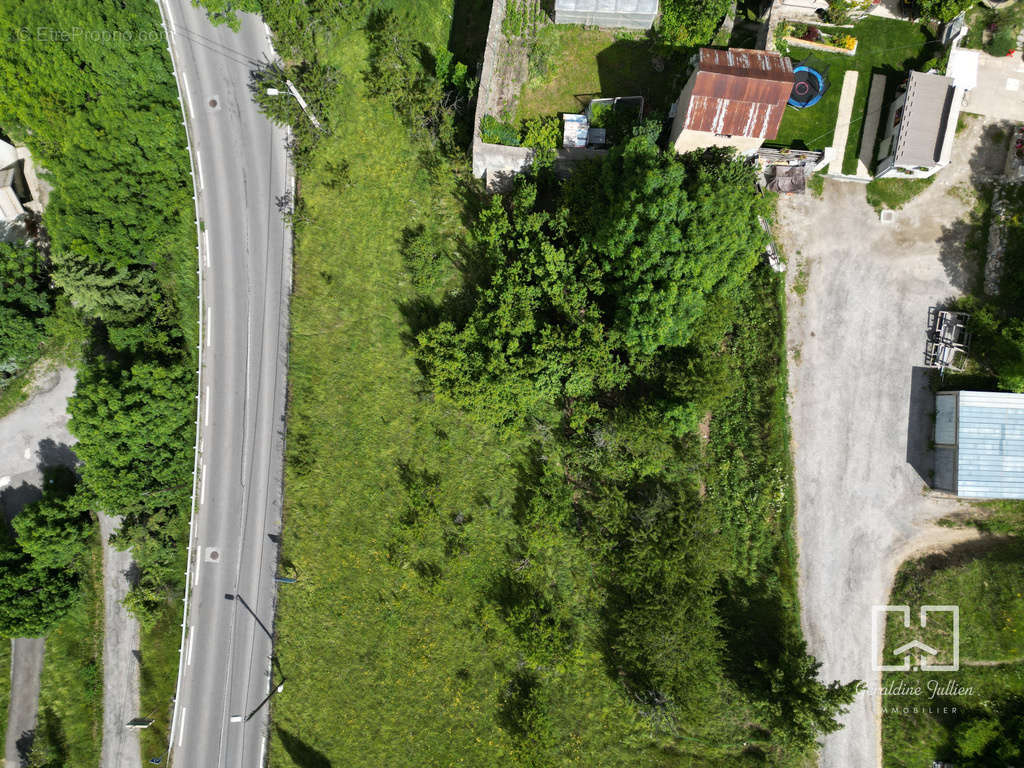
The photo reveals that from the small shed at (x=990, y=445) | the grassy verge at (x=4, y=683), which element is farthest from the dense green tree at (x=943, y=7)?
the grassy verge at (x=4, y=683)

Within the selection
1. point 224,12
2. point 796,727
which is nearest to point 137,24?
point 224,12

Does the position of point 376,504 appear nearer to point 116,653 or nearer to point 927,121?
point 116,653

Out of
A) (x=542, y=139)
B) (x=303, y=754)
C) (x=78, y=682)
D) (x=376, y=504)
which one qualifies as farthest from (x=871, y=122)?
(x=78, y=682)

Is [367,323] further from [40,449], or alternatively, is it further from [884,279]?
[884,279]

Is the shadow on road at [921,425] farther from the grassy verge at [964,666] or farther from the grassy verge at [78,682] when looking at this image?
the grassy verge at [78,682]

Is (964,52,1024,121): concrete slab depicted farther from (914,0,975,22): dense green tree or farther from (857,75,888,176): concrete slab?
(857,75,888,176): concrete slab
